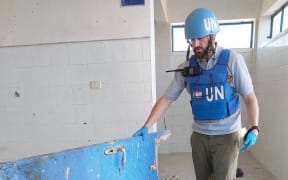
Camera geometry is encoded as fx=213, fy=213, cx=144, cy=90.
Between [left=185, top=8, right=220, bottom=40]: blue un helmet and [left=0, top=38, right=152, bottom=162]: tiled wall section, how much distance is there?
772 millimetres

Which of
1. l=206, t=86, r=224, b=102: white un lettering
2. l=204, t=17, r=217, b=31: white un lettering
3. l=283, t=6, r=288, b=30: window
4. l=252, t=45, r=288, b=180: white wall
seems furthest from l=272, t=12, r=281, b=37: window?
l=206, t=86, r=224, b=102: white un lettering

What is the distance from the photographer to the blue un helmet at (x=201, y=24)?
4.09 ft

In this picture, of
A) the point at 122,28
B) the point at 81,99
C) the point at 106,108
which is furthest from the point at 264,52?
the point at 81,99

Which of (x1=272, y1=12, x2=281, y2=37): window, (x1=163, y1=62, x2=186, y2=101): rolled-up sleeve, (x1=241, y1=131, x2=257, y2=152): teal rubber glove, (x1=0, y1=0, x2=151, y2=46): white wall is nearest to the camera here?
(x1=241, y1=131, x2=257, y2=152): teal rubber glove

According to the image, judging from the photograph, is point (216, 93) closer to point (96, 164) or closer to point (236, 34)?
point (96, 164)

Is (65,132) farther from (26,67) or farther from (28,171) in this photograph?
(28,171)

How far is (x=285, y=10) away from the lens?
2.79 meters

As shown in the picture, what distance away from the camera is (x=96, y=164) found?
2.79 feet

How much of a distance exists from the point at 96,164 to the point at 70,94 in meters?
1.42

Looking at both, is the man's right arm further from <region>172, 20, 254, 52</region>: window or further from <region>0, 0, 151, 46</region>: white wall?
<region>172, 20, 254, 52</region>: window

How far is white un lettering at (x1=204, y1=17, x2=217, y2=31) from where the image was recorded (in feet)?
4.10

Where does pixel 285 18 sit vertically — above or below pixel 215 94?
above

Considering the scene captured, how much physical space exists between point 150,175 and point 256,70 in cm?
303

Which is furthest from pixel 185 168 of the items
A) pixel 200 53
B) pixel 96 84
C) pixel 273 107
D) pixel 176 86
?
pixel 200 53
